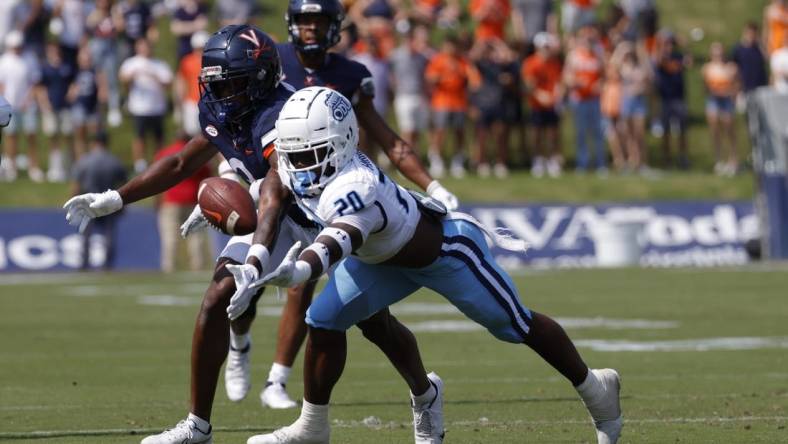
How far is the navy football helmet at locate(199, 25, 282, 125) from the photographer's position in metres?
6.69

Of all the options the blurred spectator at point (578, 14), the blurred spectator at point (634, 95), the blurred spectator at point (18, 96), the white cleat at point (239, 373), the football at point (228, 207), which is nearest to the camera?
the football at point (228, 207)

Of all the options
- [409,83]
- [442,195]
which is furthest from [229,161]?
[409,83]

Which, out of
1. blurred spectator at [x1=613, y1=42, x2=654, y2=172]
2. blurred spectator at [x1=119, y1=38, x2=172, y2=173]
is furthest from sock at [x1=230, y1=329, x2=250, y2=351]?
blurred spectator at [x1=613, y1=42, x2=654, y2=172]

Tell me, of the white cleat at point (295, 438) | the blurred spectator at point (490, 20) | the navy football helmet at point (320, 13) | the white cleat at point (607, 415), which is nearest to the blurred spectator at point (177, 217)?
the blurred spectator at point (490, 20)

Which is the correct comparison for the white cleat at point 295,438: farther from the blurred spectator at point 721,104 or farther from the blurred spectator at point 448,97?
the blurred spectator at point 721,104

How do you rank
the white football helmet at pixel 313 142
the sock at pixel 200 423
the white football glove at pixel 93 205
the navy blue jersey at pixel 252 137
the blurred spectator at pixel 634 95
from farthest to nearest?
the blurred spectator at pixel 634 95 → the white football glove at pixel 93 205 → the navy blue jersey at pixel 252 137 → the sock at pixel 200 423 → the white football helmet at pixel 313 142

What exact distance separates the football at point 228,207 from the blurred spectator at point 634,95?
15622 mm

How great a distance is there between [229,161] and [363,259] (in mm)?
1261

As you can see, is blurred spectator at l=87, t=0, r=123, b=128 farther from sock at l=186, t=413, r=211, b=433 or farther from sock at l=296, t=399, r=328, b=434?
sock at l=296, t=399, r=328, b=434

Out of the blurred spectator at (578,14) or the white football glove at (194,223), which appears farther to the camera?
the blurred spectator at (578,14)

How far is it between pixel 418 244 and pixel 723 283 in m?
10.8

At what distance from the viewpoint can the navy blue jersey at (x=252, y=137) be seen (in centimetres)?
673

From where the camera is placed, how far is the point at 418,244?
6.02m

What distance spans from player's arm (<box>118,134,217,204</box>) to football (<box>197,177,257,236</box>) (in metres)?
0.40
